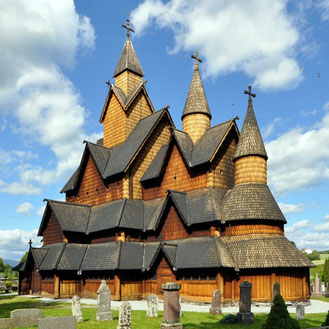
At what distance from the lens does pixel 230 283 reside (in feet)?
86.2

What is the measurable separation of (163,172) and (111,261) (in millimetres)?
8624

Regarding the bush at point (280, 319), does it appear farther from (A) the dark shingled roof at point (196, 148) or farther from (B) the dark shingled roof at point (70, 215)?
(B) the dark shingled roof at point (70, 215)

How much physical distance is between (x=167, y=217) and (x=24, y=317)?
1598 centimetres

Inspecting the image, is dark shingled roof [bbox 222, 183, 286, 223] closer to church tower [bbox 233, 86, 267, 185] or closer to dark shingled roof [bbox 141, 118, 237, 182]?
church tower [bbox 233, 86, 267, 185]

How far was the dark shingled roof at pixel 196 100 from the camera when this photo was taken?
35.6 metres

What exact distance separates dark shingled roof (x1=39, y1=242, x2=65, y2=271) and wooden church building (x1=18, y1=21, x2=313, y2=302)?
0.10 m

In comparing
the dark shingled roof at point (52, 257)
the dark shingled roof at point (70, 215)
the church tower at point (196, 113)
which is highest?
the church tower at point (196, 113)

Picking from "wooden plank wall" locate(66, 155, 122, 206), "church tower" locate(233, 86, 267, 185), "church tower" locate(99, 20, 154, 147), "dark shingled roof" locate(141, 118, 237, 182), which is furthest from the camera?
"church tower" locate(99, 20, 154, 147)

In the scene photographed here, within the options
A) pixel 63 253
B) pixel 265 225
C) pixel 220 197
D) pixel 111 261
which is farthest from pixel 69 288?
pixel 265 225

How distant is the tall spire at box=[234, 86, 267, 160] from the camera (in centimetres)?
2961

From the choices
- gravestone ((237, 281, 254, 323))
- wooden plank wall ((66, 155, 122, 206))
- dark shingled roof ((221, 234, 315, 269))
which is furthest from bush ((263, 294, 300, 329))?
wooden plank wall ((66, 155, 122, 206))

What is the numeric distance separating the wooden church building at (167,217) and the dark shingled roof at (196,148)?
0.12 meters

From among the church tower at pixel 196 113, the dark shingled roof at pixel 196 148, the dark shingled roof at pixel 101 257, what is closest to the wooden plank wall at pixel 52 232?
the dark shingled roof at pixel 101 257

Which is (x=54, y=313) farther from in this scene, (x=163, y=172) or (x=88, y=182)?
(x=88, y=182)
